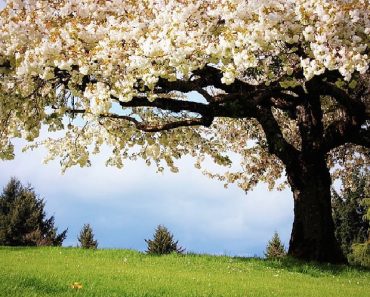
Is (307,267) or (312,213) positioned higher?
(312,213)

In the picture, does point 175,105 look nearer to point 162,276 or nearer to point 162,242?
point 162,276

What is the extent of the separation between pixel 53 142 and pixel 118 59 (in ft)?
34.3

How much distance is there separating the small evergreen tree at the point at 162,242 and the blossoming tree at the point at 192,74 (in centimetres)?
2070

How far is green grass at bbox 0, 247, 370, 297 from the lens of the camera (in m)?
10.2

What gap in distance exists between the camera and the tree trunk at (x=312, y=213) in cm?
1914

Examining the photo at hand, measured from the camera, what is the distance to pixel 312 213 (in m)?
19.3

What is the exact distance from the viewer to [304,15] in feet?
40.9

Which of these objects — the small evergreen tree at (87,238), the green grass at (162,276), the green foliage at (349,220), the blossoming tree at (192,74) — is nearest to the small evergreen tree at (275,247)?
the green foliage at (349,220)

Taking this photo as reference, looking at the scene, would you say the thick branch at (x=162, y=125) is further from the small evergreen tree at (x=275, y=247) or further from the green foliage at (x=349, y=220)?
the green foliage at (x=349, y=220)

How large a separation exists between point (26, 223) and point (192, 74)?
32807 mm

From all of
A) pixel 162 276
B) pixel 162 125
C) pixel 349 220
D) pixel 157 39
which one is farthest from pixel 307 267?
pixel 349 220

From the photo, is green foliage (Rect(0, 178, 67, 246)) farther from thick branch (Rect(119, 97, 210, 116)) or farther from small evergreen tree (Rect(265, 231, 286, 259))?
thick branch (Rect(119, 97, 210, 116))

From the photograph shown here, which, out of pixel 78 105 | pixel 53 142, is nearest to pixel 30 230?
pixel 53 142

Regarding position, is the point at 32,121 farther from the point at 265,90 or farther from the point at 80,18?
the point at 265,90
